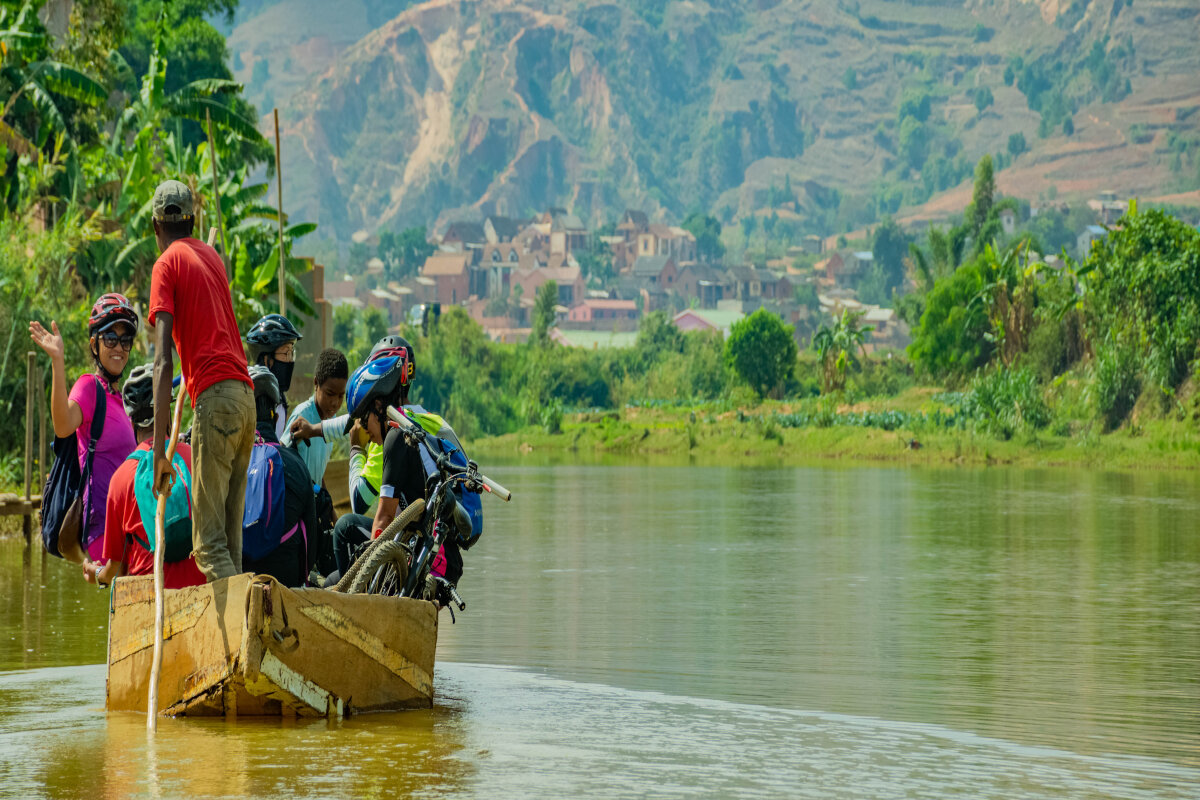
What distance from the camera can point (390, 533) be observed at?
31.0 feet

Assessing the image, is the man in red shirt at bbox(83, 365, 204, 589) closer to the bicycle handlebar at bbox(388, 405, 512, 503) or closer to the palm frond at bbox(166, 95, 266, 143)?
the bicycle handlebar at bbox(388, 405, 512, 503)

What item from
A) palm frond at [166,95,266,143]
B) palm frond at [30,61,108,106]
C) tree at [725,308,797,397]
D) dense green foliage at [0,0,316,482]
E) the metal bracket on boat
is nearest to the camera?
the metal bracket on boat

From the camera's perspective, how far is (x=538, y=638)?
48.2ft

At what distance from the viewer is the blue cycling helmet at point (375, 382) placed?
9727mm

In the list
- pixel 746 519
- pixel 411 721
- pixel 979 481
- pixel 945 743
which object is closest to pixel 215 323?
pixel 411 721

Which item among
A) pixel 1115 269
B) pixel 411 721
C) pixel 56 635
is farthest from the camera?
pixel 1115 269

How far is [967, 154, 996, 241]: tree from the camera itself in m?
119

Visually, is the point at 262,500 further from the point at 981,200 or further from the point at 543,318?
the point at 981,200

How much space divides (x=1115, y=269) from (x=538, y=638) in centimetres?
5289

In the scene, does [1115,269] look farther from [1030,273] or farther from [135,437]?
[135,437]

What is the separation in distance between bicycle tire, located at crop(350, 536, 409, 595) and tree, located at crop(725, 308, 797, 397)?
8112 centimetres

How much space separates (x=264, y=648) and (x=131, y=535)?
1101mm

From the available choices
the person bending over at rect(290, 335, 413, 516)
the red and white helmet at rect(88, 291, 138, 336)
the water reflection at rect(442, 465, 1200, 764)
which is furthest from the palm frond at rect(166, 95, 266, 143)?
the red and white helmet at rect(88, 291, 138, 336)

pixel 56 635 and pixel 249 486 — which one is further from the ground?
pixel 249 486
